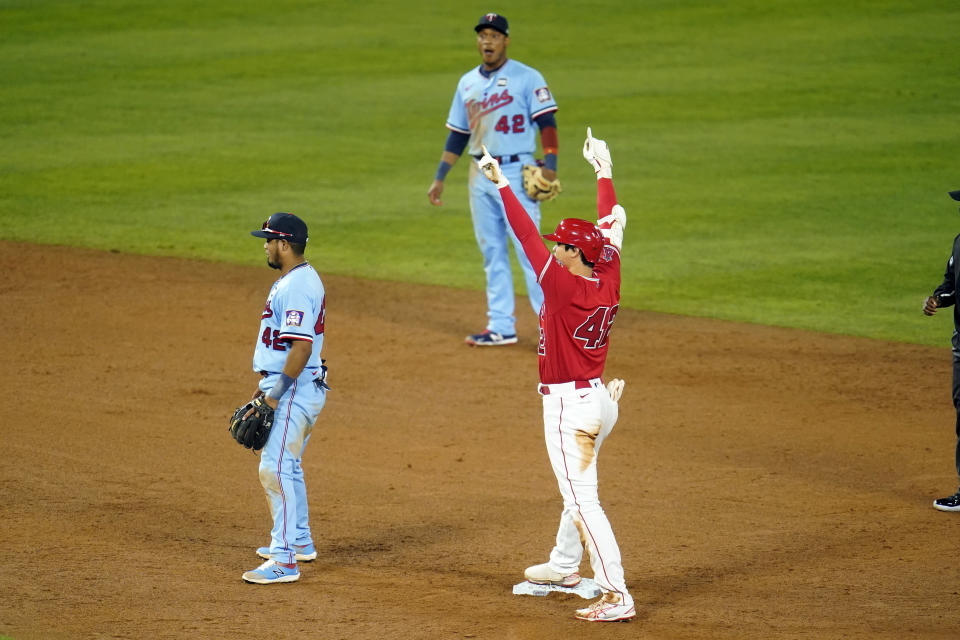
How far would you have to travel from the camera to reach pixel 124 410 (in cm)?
875

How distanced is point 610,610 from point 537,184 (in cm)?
447

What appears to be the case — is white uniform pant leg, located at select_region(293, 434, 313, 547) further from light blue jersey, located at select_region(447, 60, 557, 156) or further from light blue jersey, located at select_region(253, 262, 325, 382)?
light blue jersey, located at select_region(447, 60, 557, 156)

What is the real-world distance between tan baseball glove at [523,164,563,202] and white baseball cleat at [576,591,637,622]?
4410mm

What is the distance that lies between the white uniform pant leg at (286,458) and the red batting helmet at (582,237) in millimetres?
1502

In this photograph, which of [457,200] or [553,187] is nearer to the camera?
[553,187]

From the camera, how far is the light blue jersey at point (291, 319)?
19.6ft

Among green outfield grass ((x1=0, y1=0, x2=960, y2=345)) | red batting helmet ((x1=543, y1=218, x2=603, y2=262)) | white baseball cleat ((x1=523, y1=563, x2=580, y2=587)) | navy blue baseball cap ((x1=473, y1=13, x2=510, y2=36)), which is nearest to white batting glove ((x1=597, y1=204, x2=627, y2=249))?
red batting helmet ((x1=543, y1=218, x2=603, y2=262))

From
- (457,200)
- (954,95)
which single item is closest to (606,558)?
(457,200)

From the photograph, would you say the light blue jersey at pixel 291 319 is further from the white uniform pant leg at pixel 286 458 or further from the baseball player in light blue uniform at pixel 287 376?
the white uniform pant leg at pixel 286 458

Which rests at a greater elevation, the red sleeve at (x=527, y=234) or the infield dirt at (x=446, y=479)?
the red sleeve at (x=527, y=234)

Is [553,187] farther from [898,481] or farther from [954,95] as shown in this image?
[954,95]

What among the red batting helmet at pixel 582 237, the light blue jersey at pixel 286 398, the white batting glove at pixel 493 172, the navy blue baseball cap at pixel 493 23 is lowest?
the light blue jersey at pixel 286 398

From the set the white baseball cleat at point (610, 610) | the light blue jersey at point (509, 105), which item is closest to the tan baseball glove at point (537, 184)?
the light blue jersey at point (509, 105)

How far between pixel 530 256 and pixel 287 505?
69.1 inches
